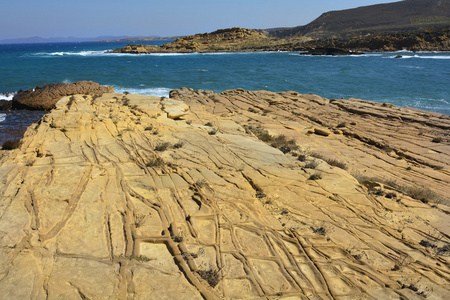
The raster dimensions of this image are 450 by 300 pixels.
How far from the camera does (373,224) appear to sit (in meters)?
7.16

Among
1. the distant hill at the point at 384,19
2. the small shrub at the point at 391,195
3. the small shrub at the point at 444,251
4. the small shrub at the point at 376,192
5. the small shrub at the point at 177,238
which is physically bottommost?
the small shrub at the point at 444,251

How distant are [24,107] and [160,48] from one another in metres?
84.9

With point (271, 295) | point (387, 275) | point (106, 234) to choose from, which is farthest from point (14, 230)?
point (387, 275)

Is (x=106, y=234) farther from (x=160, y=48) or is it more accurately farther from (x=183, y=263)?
(x=160, y=48)

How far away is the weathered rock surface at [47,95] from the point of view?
22.1 m

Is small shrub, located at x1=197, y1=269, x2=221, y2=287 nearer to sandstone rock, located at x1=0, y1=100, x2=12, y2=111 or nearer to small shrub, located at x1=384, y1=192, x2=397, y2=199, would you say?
small shrub, located at x1=384, y1=192, x2=397, y2=199

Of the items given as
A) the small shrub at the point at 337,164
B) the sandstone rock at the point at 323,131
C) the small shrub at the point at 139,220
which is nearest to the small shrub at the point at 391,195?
the small shrub at the point at 337,164

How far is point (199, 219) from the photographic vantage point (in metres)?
6.54

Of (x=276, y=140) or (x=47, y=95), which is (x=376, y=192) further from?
(x=47, y=95)

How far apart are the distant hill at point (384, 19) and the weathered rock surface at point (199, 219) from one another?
368ft

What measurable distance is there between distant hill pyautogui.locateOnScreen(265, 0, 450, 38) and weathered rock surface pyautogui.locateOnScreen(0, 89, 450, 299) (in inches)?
4417

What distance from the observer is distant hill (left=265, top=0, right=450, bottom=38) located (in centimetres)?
10844

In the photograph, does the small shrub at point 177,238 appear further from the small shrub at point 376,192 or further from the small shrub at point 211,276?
the small shrub at point 376,192

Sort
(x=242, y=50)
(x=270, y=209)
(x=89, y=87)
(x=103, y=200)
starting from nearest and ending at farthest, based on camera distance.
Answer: (x=103, y=200), (x=270, y=209), (x=89, y=87), (x=242, y=50)
